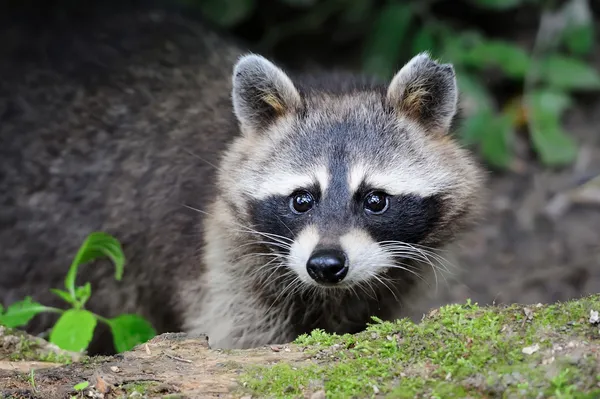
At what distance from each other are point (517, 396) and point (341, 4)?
17.2 ft

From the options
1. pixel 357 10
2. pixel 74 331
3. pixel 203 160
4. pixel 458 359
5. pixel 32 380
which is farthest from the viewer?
pixel 357 10

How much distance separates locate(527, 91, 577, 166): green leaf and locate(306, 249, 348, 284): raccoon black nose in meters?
3.88

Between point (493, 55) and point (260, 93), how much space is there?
10.5 ft

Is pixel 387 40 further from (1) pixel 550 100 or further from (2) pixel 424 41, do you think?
(1) pixel 550 100

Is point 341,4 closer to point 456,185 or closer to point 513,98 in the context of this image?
point 513,98

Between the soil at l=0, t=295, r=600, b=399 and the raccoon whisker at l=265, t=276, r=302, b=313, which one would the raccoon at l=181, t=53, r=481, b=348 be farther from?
the soil at l=0, t=295, r=600, b=399

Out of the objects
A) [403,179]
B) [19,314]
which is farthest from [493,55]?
[19,314]

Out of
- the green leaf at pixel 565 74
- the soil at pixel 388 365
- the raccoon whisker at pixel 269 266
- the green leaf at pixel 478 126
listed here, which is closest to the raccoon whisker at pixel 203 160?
the raccoon whisker at pixel 269 266

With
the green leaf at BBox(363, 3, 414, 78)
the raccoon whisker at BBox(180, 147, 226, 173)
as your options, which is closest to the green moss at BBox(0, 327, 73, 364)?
the raccoon whisker at BBox(180, 147, 226, 173)

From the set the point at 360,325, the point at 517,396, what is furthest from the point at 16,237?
the point at 517,396

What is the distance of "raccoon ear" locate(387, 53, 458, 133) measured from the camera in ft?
12.8

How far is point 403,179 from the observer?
378 cm

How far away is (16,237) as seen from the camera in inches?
202

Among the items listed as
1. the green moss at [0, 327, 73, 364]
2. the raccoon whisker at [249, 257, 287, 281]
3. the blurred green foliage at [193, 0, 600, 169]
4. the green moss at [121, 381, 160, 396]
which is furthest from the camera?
the blurred green foliage at [193, 0, 600, 169]
